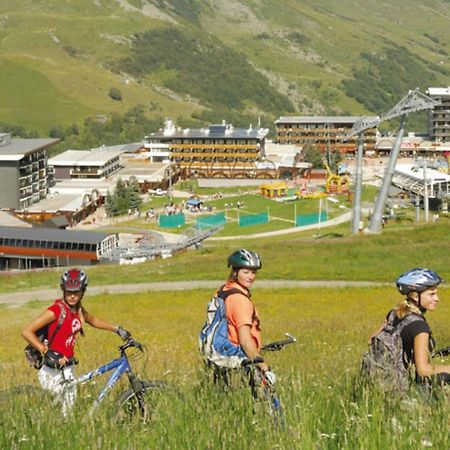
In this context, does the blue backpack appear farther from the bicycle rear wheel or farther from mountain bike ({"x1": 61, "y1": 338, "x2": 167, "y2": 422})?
the bicycle rear wheel

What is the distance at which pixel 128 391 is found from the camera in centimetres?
886

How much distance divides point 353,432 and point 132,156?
150 m

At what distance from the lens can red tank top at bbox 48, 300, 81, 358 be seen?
961cm

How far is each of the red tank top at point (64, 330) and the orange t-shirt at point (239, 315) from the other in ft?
6.37

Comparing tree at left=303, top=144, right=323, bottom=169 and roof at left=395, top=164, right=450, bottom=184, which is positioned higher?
roof at left=395, top=164, right=450, bottom=184

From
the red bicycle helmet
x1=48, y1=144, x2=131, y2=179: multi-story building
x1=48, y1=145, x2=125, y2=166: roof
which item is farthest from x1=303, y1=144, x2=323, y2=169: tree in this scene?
the red bicycle helmet

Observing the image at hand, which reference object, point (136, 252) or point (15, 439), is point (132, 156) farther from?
point (15, 439)

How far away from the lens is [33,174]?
112188 mm

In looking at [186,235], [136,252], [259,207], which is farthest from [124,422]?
[259,207]

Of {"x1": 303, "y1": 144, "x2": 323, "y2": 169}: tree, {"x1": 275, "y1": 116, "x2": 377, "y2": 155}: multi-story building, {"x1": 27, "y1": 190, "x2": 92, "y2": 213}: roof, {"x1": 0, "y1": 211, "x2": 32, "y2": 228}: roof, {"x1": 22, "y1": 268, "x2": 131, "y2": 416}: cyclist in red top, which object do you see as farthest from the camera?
{"x1": 275, "y1": 116, "x2": 377, "y2": 155}: multi-story building

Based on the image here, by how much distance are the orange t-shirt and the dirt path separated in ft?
93.2

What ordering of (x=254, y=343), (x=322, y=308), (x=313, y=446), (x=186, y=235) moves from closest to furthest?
(x=313, y=446) < (x=254, y=343) < (x=322, y=308) < (x=186, y=235)

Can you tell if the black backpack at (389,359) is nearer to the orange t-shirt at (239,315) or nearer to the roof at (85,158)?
the orange t-shirt at (239,315)

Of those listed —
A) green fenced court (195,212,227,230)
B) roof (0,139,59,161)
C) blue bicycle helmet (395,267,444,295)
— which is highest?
blue bicycle helmet (395,267,444,295)
